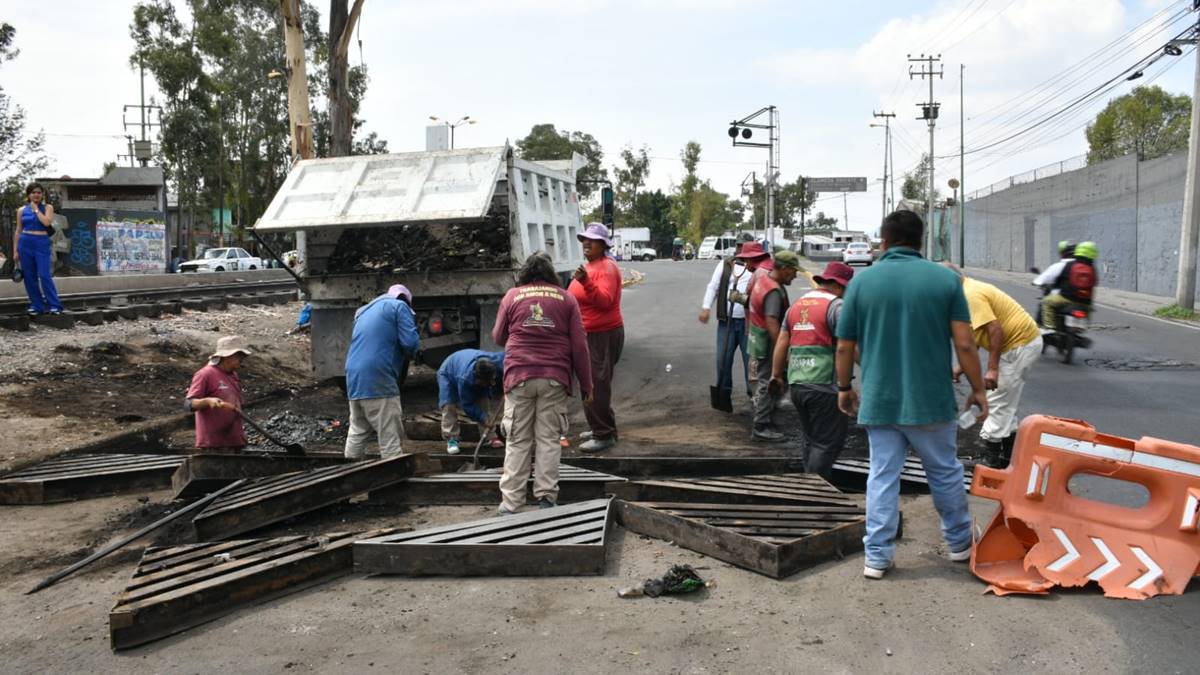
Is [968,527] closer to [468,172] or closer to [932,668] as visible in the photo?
[932,668]

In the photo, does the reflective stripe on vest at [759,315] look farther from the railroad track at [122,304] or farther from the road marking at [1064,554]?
the railroad track at [122,304]

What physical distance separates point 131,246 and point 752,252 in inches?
1250

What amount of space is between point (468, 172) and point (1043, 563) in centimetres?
681

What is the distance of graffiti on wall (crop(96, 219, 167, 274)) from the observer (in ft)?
108

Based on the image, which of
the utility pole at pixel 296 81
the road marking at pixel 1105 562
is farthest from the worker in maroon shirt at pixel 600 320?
the utility pole at pixel 296 81

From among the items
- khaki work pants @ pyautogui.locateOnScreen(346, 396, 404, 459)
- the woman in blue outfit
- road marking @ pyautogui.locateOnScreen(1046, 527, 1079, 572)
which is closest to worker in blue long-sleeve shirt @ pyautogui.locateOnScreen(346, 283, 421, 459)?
khaki work pants @ pyautogui.locateOnScreen(346, 396, 404, 459)

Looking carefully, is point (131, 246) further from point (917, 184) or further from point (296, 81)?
point (917, 184)

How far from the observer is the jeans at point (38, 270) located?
1242 cm

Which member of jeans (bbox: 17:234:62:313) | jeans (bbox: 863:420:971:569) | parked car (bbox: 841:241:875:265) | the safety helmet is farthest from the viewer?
parked car (bbox: 841:241:875:265)

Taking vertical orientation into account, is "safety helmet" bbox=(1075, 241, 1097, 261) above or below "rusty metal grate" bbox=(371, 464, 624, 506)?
above

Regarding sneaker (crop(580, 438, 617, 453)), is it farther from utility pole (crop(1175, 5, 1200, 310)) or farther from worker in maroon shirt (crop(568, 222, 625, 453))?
utility pole (crop(1175, 5, 1200, 310))

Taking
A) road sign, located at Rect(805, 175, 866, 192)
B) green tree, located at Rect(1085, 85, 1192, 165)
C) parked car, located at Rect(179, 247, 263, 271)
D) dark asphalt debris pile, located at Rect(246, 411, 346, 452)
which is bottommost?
dark asphalt debris pile, located at Rect(246, 411, 346, 452)

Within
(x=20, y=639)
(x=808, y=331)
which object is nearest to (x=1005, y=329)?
(x=808, y=331)

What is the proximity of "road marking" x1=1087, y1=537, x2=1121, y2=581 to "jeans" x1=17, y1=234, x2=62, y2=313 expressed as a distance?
12.8 meters
